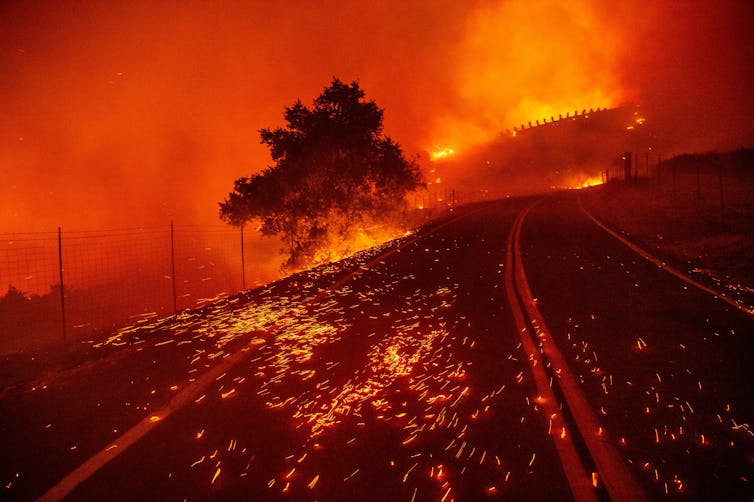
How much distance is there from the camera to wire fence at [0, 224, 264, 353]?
1889 centimetres

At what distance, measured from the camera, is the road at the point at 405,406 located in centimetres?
347

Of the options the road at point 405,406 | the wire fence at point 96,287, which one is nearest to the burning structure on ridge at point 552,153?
the wire fence at point 96,287

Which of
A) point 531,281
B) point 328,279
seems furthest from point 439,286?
point 328,279

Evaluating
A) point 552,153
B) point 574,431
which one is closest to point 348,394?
point 574,431

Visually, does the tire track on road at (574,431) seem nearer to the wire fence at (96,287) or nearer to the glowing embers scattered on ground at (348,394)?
the glowing embers scattered on ground at (348,394)

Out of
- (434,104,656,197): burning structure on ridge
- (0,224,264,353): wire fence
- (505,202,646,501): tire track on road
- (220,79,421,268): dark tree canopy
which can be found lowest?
(0,224,264,353): wire fence

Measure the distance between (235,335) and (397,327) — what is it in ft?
7.55

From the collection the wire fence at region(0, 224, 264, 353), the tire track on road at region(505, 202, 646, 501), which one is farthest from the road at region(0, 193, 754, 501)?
the wire fence at region(0, 224, 264, 353)

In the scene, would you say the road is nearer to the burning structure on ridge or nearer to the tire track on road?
the tire track on road

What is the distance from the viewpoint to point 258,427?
171 inches

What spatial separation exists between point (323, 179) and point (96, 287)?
1284cm

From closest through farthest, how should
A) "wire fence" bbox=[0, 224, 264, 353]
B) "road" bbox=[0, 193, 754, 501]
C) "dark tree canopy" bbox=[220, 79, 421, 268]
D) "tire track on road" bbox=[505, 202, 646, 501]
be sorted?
"tire track on road" bbox=[505, 202, 646, 501], "road" bbox=[0, 193, 754, 501], "wire fence" bbox=[0, 224, 264, 353], "dark tree canopy" bbox=[220, 79, 421, 268]

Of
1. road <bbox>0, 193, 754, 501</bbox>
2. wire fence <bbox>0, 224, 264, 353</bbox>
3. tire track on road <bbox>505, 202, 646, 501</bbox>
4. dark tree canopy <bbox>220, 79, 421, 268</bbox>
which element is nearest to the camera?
tire track on road <bbox>505, 202, 646, 501</bbox>

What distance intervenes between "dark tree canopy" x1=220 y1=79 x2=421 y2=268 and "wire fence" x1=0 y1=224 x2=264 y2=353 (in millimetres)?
2259
